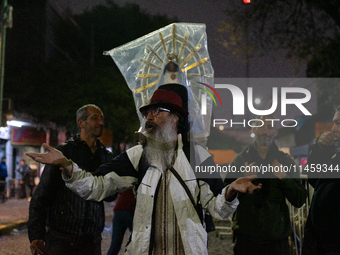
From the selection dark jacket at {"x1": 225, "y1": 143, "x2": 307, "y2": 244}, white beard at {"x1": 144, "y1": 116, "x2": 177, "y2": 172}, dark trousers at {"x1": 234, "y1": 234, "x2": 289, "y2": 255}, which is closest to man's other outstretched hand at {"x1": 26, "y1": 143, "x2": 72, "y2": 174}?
white beard at {"x1": 144, "y1": 116, "x2": 177, "y2": 172}

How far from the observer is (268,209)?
3.34 metres

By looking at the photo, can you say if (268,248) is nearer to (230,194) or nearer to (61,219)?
(230,194)

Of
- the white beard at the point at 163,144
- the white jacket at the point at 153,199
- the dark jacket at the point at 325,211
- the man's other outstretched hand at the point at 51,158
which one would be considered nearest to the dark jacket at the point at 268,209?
the dark jacket at the point at 325,211

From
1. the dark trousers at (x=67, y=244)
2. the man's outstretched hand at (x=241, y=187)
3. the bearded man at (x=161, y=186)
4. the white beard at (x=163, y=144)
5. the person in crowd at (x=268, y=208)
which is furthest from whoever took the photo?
the person in crowd at (x=268, y=208)

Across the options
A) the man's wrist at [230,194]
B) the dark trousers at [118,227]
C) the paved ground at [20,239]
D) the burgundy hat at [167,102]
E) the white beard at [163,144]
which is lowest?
the paved ground at [20,239]

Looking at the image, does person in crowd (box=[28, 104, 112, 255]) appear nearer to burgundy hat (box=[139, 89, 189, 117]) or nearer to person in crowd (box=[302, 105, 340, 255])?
burgundy hat (box=[139, 89, 189, 117])

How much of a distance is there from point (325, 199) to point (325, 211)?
103mm

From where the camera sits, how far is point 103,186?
8.51ft

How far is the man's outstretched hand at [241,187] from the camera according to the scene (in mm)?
2355

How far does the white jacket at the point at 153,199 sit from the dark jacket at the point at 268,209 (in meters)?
0.86

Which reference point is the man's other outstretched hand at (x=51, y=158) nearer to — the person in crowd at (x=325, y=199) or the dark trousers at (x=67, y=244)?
the dark trousers at (x=67, y=244)

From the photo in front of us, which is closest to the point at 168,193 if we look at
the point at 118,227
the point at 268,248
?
the point at 268,248

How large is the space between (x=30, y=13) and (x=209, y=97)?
16346mm

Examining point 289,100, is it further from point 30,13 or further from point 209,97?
point 30,13
